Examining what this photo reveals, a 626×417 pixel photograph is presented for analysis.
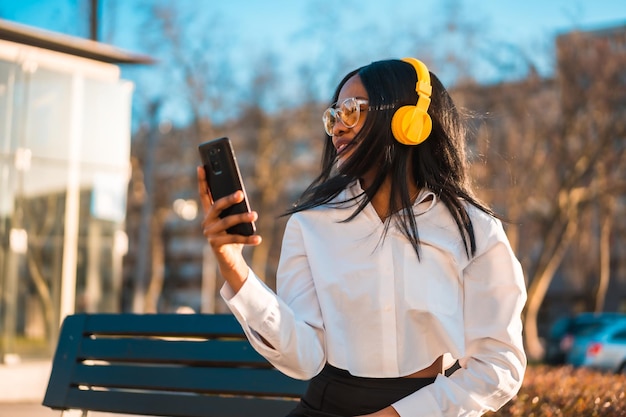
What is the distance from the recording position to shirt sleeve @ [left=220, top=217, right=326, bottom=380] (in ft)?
7.39

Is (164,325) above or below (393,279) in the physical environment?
below

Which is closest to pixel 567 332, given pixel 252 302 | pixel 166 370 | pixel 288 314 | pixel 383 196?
pixel 166 370

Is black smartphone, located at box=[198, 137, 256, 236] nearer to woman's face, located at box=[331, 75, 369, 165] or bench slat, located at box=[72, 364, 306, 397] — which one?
woman's face, located at box=[331, 75, 369, 165]

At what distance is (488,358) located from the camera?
233 cm

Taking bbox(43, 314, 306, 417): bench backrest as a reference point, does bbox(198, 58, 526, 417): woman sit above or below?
above

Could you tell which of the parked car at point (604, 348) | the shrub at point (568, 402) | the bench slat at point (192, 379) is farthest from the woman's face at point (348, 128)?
the parked car at point (604, 348)

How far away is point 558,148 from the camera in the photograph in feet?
86.3

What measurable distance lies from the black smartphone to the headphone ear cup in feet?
1.87

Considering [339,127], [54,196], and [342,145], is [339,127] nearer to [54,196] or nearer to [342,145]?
[342,145]

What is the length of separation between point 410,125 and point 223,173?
63cm

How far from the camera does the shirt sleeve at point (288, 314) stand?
225 centimetres

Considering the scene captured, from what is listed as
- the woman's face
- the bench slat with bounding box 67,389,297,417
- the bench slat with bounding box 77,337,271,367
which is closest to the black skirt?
the woman's face

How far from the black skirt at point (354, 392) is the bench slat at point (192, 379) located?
1.25 meters

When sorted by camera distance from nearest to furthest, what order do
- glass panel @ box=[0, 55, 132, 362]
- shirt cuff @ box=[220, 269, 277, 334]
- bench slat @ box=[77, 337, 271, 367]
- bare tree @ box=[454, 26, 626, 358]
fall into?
1. shirt cuff @ box=[220, 269, 277, 334]
2. bench slat @ box=[77, 337, 271, 367]
3. glass panel @ box=[0, 55, 132, 362]
4. bare tree @ box=[454, 26, 626, 358]
